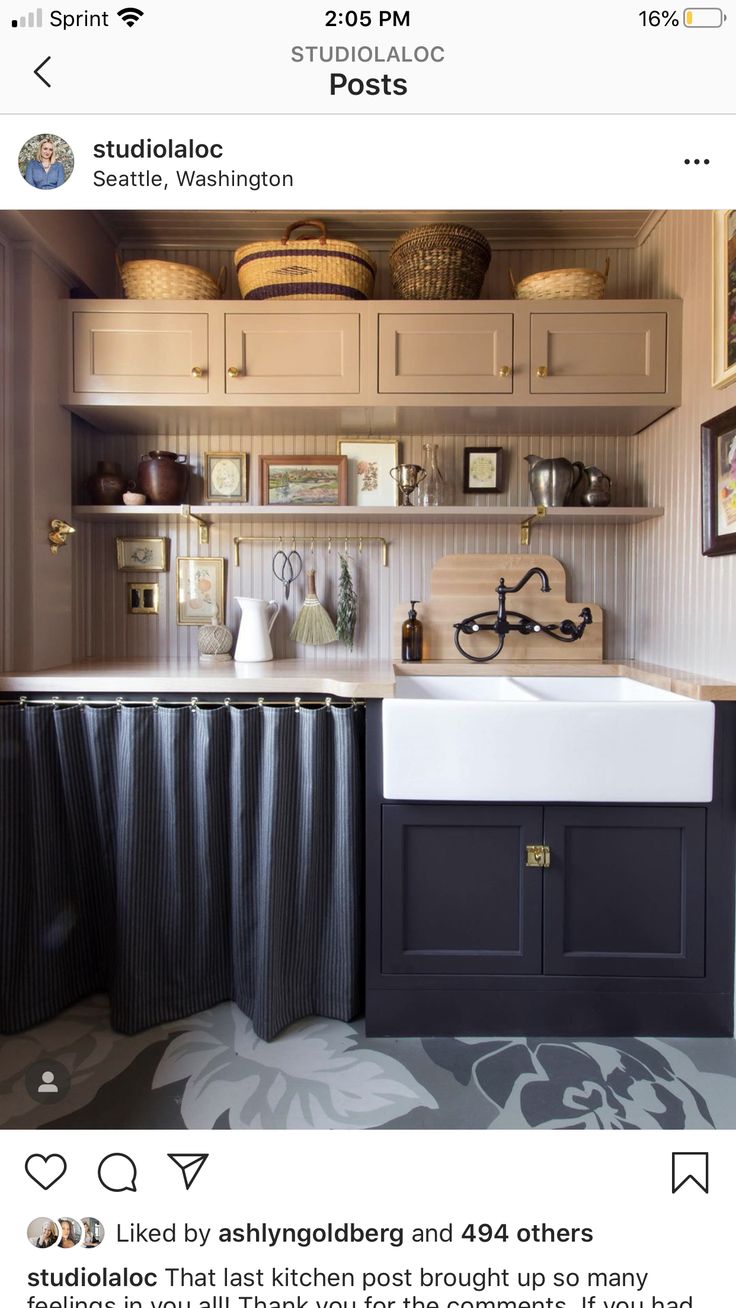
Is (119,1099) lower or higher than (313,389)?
lower

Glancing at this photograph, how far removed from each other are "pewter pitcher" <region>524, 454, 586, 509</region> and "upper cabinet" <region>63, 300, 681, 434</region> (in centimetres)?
22

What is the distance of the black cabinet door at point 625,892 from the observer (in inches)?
57.2

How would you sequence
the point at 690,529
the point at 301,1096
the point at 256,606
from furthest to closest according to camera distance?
the point at 256,606 < the point at 690,529 < the point at 301,1096

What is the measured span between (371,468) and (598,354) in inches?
30.8

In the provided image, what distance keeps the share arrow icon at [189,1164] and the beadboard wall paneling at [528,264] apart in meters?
2.34

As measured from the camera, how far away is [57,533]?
1835 millimetres

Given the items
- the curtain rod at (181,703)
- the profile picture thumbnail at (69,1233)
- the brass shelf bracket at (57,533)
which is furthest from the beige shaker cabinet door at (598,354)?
the profile picture thumbnail at (69,1233)

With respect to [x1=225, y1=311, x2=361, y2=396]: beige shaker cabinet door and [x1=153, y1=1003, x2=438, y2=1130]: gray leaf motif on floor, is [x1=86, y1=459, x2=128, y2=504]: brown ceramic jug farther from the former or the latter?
[x1=153, y1=1003, x2=438, y2=1130]: gray leaf motif on floor
